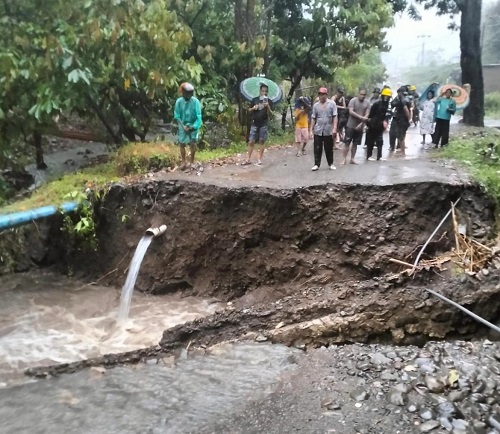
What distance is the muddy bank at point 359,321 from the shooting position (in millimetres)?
6234

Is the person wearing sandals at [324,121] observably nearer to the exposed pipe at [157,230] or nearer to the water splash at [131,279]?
the exposed pipe at [157,230]

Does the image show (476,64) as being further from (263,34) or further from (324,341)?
(324,341)

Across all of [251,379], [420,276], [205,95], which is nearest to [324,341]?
[251,379]

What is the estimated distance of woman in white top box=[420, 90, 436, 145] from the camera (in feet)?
43.3

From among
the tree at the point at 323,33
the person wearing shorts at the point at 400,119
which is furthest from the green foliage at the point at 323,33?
the person wearing shorts at the point at 400,119

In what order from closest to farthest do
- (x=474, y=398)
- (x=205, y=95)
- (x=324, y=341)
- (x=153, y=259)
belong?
(x=474, y=398) < (x=324, y=341) < (x=153, y=259) < (x=205, y=95)

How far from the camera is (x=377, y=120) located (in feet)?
33.1

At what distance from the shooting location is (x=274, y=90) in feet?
36.9

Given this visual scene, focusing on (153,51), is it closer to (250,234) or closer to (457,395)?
(250,234)

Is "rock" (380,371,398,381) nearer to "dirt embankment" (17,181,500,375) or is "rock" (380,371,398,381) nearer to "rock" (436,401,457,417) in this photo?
"rock" (436,401,457,417)

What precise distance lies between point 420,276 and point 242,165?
492cm

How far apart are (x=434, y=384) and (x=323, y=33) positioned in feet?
42.4

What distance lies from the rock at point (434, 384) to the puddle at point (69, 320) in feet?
13.2

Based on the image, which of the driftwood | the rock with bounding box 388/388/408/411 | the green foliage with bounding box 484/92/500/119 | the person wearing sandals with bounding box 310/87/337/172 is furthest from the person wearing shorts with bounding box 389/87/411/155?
the green foliage with bounding box 484/92/500/119
